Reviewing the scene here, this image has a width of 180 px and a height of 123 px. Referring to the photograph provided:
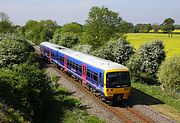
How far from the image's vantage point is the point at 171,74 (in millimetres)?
30031

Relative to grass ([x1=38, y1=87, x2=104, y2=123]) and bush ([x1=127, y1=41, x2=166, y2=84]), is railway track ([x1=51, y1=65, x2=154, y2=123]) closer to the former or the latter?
grass ([x1=38, y1=87, x2=104, y2=123])

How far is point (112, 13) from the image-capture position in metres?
58.5

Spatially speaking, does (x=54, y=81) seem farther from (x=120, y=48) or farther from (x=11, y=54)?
(x=120, y=48)

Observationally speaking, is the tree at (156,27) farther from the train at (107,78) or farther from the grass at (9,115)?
the grass at (9,115)

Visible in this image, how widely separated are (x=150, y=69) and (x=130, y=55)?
452 centimetres

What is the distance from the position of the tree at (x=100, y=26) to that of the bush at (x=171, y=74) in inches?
1046

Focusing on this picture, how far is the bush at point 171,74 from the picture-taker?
29922 millimetres

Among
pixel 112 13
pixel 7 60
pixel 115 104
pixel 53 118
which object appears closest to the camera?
pixel 53 118

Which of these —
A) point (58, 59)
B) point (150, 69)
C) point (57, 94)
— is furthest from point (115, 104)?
point (58, 59)

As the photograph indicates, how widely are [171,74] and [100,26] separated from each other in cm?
2903

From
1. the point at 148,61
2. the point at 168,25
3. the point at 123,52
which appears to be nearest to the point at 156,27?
the point at 168,25

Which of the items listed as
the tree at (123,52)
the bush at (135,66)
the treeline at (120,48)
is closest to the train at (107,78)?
the treeline at (120,48)

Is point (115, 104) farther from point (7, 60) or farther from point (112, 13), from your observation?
point (112, 13)

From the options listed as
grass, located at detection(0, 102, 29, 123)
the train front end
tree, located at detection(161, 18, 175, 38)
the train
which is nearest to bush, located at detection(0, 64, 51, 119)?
grass, located at detection(0, 102, 29, 123)
